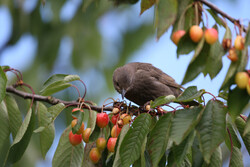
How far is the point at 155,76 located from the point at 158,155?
4.12 metres

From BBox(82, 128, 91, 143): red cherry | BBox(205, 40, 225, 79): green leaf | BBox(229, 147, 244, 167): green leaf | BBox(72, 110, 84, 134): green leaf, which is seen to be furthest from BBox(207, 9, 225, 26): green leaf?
BBox(82, 128, 91, 143): red cherry

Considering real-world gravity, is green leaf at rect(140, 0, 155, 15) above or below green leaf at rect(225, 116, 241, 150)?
above

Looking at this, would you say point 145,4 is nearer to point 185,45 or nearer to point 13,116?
point 185,45

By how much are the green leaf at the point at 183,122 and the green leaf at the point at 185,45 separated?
43 centimetres

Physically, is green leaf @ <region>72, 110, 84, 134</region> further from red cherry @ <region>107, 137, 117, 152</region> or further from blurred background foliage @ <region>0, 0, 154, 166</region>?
blurred background foliage @ <region>0, 0, 154, 166</region>

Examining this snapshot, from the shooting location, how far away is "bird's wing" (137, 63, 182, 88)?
652cm

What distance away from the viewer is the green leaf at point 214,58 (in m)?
2.09

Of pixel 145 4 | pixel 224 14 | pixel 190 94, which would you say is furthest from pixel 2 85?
pixel 224 14

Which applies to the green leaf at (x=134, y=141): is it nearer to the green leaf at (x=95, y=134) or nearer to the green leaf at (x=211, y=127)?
the green leaf at (x=211, y=127)

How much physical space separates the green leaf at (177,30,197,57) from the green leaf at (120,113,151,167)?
0.68 m

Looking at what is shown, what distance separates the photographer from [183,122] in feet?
7.66

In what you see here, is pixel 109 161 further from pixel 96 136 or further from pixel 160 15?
pixel 160 15

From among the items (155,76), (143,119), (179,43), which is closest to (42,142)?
(143,119)

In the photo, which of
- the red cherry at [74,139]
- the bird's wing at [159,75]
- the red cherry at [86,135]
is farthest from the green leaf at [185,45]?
the bird's wing at [159,75]
